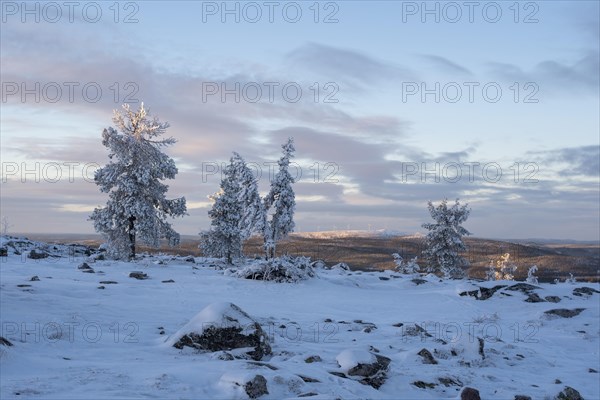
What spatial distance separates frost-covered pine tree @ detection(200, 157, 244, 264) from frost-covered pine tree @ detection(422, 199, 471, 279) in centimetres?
1823

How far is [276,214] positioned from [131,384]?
2977 centimetres

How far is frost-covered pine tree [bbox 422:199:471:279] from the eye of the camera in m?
46.7

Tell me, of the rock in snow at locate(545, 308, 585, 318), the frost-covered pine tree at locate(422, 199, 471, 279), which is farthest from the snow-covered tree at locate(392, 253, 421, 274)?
the rock in snow at locate(545, 308, 585, 318)

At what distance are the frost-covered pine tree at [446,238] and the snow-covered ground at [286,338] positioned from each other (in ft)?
73.0

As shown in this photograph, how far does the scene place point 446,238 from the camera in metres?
46.7

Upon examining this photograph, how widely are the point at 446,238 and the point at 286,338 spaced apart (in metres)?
37.3

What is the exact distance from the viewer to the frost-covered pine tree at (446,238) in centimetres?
4666

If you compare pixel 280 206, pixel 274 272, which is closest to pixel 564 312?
pixel 274 272

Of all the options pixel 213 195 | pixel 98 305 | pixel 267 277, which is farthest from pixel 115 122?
pixel 98 305

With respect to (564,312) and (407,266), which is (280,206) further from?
(564,312)

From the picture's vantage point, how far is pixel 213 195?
138ft

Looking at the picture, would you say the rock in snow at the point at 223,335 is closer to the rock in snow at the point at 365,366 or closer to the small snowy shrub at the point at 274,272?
the rock in snow at the point at 365,366

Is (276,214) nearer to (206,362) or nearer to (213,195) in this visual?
(213,195)

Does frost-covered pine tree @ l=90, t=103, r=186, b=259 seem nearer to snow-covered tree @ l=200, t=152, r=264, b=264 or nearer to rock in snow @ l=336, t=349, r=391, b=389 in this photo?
snow-covered tree @ l=200, t=152, r=264, b=264
